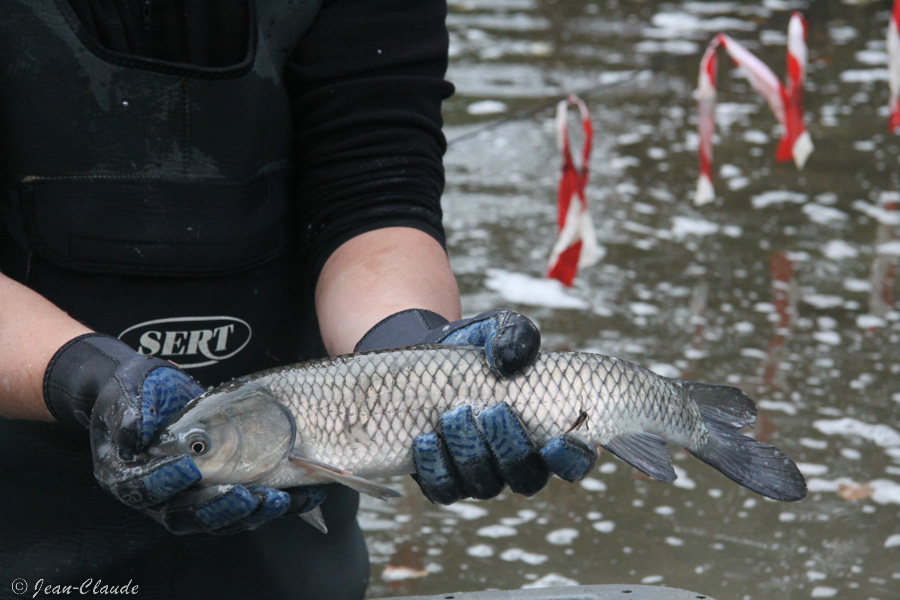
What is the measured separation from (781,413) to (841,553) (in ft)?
2.47

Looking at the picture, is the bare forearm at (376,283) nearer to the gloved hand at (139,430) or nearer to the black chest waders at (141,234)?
the black chest waders at (141,234)

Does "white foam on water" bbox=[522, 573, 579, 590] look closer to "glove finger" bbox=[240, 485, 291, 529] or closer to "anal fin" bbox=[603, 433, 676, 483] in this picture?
"anal fin" bbox=[603, 433, 676, 483]

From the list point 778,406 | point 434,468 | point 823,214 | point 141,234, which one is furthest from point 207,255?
point 823,214

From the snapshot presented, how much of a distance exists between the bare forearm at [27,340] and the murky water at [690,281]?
1.63 meters

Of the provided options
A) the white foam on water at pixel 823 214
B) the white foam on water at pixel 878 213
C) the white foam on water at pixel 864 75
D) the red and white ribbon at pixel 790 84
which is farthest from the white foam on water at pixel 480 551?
the white foam on water at pixel 864 75

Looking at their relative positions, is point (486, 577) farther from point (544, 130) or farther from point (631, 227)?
point (544, 130)

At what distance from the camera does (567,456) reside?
5.76ft

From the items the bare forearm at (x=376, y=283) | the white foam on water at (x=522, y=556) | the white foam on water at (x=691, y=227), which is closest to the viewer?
the bare forearm at (x=376, y=283)

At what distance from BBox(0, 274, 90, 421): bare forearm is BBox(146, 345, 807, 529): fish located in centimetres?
25

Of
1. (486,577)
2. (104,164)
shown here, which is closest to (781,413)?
(486,577)

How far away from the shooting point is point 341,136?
7.23 ft

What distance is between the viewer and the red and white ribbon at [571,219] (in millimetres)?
4363

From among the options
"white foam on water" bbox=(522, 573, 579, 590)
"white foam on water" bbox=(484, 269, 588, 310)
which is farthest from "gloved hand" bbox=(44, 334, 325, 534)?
"white foam on water" bbox=(484, 269, 588, 310)

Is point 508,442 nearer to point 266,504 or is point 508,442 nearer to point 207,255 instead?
point 266,504
